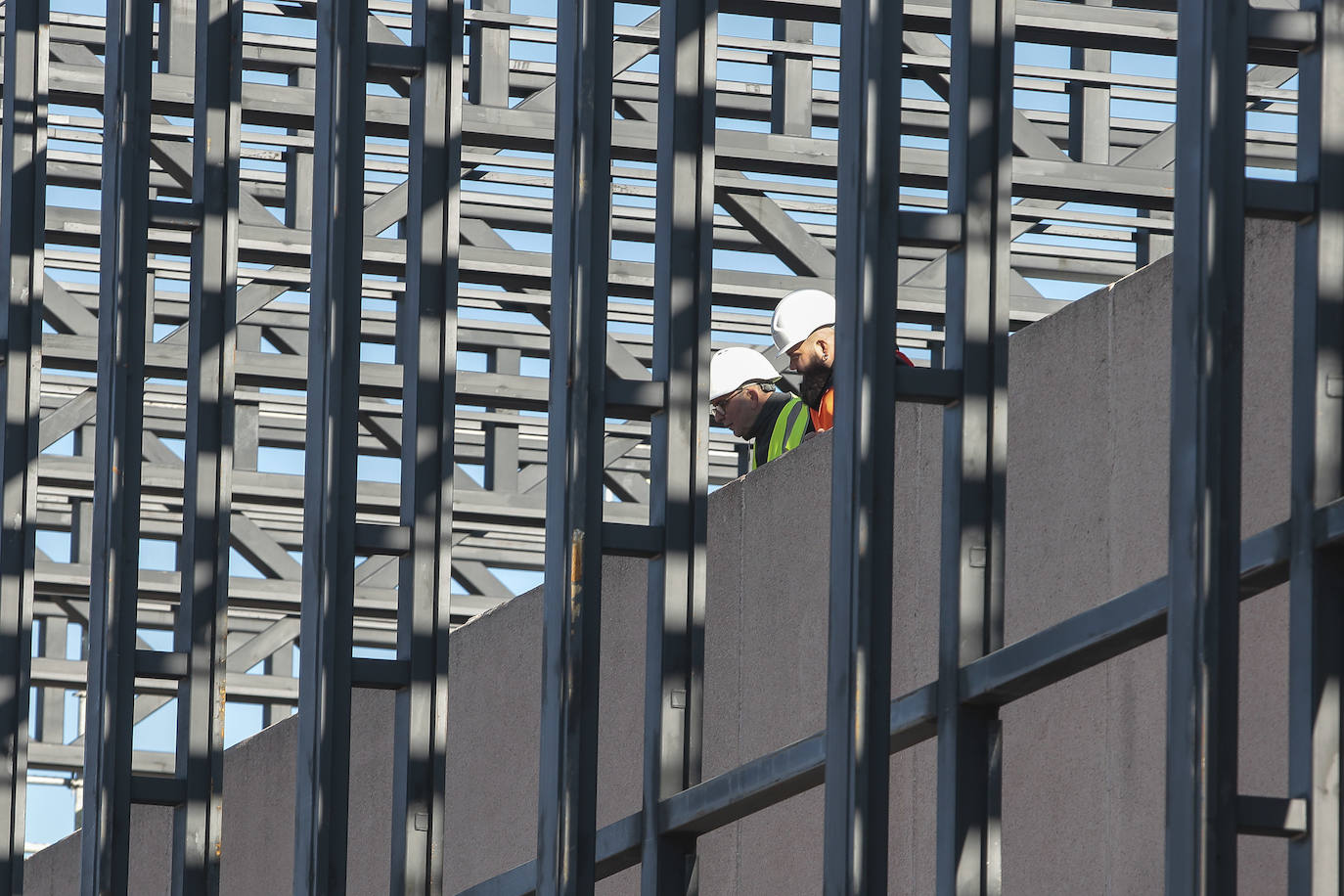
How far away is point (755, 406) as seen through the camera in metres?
10.3

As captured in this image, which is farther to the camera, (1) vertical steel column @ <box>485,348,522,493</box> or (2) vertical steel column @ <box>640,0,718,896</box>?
(1) vertical steel column @ <box>485,348,522,493</box>

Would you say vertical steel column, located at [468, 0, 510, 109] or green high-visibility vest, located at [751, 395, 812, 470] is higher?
vertical steel column, located at [468, 0, 510, 109]

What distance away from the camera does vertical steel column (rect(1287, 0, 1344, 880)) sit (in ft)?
16.7

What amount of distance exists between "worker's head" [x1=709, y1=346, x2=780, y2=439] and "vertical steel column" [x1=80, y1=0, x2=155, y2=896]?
2.36 m

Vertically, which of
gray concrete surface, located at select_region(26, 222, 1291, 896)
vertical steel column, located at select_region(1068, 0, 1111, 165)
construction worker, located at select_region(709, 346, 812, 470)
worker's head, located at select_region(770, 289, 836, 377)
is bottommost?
gray concrete surface, located at select_region(26, 222, 1291, 896)

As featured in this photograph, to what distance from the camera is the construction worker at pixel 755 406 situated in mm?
9938

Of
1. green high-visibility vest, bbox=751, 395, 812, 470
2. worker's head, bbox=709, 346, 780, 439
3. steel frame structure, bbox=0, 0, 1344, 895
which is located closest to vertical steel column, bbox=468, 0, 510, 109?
steel frame structure, bbox=0, 0, 1344, 895

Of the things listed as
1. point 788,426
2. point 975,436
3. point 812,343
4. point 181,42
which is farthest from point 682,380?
point 181,42

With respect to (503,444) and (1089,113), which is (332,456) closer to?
(1089,113)

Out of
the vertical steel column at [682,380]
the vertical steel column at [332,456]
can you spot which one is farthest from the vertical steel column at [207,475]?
the vertical steel column at [682,380]

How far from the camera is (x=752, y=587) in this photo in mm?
8969

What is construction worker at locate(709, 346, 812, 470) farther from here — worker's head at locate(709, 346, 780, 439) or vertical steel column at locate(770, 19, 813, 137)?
vertical steel column at locate(770, 19, 813, 137)

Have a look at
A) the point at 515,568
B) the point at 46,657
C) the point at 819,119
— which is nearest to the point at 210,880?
the point at 819,119

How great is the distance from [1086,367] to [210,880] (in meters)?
4.26
